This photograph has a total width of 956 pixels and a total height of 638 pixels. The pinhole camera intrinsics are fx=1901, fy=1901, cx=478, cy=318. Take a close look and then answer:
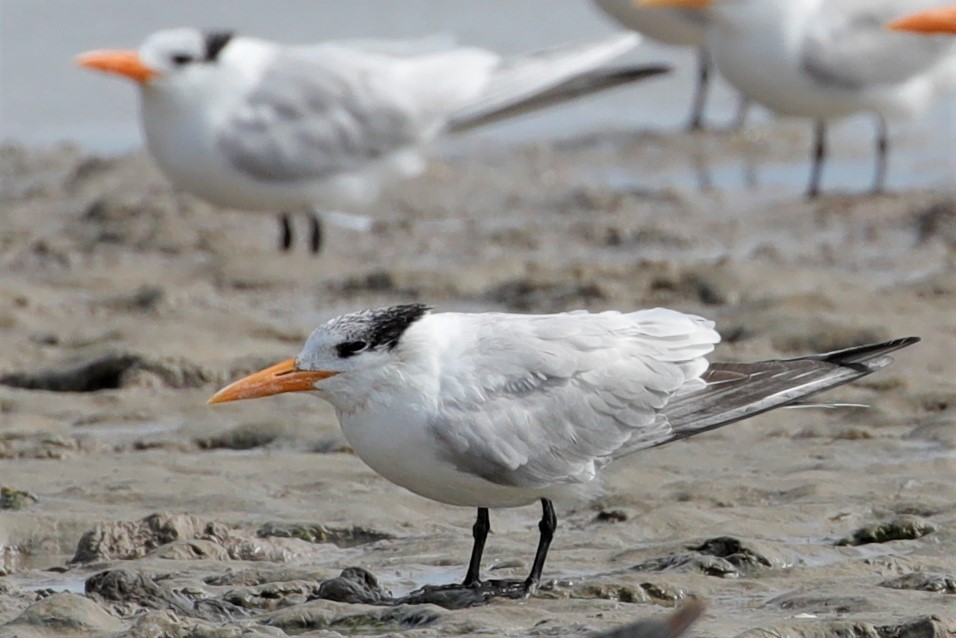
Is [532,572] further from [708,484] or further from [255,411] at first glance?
[255,411]

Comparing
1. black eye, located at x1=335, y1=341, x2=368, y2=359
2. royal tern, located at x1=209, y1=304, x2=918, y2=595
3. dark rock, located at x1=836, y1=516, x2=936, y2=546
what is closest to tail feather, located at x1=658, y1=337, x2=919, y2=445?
royal tern, located at x1=209, y1=304, x2=918, y2=595

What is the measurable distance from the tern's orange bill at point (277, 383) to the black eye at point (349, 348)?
5cm

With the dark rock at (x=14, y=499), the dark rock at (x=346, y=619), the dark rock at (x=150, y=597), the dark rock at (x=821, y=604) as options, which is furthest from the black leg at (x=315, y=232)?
the dark rock at (x=821, y=604)

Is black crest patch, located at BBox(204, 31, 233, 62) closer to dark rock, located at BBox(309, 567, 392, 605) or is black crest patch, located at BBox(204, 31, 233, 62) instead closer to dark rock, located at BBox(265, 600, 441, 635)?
dark rock, located at BBox(309, 567, 392, 605)

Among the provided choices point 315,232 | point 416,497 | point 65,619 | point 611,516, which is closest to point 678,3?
point 315,232

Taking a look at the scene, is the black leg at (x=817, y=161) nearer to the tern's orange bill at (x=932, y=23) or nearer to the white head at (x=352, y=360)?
the tern's orange bill at (x=932, y=23)

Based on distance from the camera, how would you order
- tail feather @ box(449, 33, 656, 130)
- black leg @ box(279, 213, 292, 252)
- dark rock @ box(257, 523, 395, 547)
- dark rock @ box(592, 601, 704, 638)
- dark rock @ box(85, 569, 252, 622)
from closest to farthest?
dark rock @ box(592, 601, 704, 638)
dark rock @ box(85, 569, 252, 622)
dark rock @ box(257, 523, 395, 547)
black leg @ box(279, 213, 292, 252)
tail feather @ box(449, 33, 656, 130)

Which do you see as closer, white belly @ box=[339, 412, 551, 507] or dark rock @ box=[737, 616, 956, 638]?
dark rock @ box=[737, 616, 956, 638]

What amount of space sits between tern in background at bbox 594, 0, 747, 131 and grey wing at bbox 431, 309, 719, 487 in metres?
6.39

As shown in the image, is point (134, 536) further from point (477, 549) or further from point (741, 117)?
point (741, 117)

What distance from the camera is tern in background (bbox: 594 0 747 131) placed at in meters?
11.3

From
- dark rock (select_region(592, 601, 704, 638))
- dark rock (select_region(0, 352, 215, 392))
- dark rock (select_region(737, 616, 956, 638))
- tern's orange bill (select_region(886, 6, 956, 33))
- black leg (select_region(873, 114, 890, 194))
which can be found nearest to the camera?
dark rock (select_region(592, 601, 704, 638))

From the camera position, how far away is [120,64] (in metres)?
9.02

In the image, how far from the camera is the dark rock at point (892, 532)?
16.1ft
